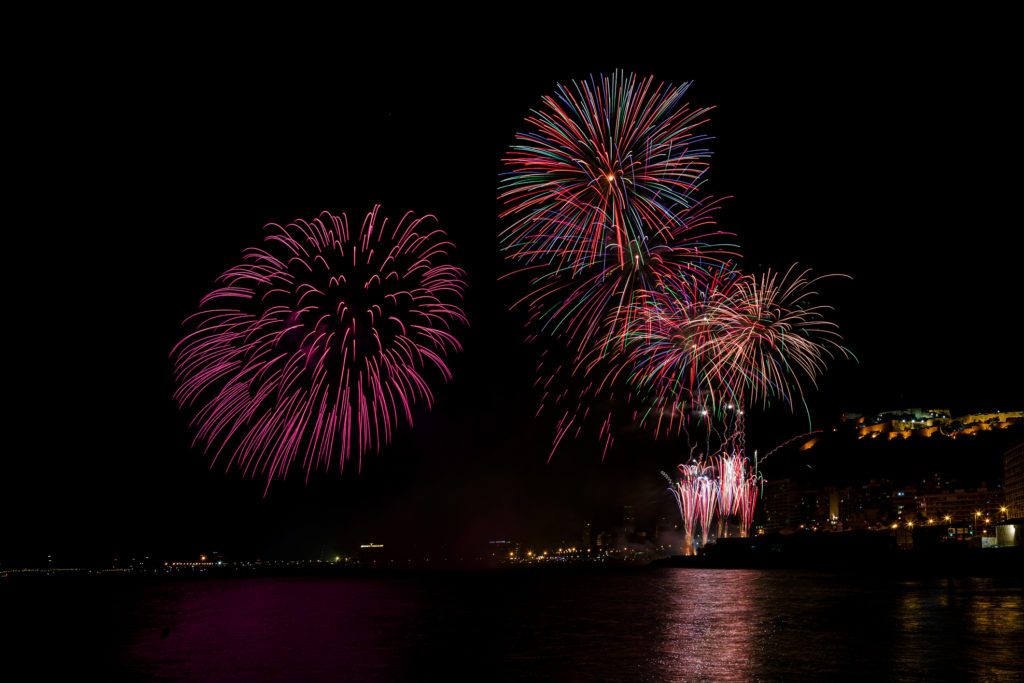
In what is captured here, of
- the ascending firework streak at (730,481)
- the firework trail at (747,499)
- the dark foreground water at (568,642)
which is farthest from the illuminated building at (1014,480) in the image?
the dark foreground water at (568,642)

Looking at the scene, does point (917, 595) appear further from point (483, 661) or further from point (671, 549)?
point (671, 549)

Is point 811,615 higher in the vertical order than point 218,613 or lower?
higher

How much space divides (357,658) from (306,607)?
2006cm

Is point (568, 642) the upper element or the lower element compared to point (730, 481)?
lower

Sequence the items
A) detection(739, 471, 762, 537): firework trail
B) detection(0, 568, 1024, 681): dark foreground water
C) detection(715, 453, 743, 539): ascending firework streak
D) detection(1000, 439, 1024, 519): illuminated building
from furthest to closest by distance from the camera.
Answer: detection(1000, 439, 1024, 519): illuminated building < detection(739, 471, 762, 537): firework trail < detection(715, 453, 743, 539): ascending firework streak < detection(0, 568, 1024, 681): dark foreground water

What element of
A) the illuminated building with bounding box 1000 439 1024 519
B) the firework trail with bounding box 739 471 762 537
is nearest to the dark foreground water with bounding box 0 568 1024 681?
the firework trail with bounding box 739 471 762 537

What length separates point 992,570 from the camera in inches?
2366

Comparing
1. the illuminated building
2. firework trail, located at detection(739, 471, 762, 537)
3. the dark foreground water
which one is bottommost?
the dark foreground water

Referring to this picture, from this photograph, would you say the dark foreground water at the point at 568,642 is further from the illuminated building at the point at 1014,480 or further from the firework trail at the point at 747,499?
the illuminated building at the point at 1014,480

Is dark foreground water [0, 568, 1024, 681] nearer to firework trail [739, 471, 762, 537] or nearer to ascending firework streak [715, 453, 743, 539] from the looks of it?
ascending firework streak [715, 453, 743, 539]

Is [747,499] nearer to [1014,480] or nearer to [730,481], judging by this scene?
[730,481]

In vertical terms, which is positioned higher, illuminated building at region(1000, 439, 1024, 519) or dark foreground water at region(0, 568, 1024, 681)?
illuminated building at region(1000, 439, 1024, 519)

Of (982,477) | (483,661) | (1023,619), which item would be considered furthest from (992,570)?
(982,477)

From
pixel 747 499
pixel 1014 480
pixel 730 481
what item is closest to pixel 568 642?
pixel 730 481
